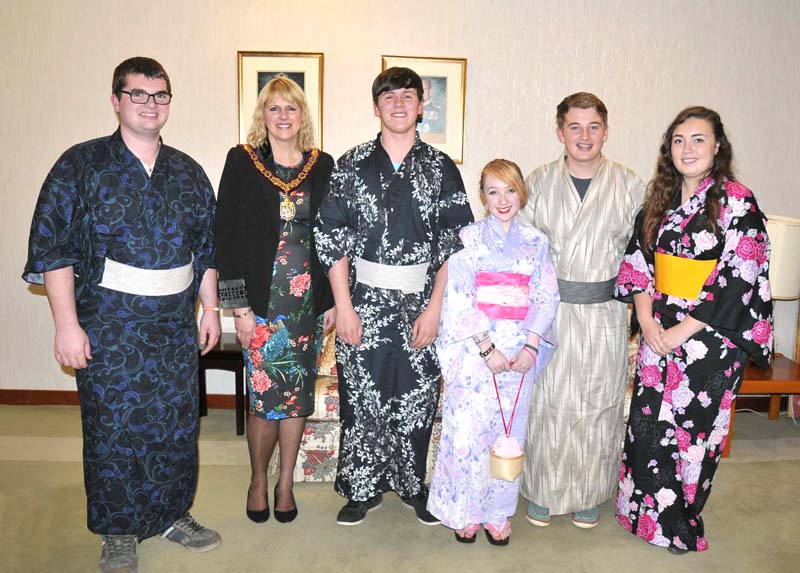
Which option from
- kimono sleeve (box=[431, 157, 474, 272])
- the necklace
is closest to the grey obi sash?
kimono sleeve (box=[431, 157, 474, 272])

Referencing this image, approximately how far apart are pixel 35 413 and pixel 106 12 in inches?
89.5

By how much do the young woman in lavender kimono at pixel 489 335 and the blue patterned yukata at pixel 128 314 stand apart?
3.00ft

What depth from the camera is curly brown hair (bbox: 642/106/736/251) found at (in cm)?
216

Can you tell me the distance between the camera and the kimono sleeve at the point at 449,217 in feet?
7.41

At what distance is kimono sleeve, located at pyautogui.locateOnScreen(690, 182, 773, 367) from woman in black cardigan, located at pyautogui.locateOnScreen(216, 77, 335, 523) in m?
1.35

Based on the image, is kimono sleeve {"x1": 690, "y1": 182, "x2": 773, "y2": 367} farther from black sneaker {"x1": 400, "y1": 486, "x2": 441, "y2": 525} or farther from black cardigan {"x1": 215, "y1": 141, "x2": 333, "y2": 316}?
black cardigan {"x1": 215, "y1": 141, "x2": 333, "y2": 316}

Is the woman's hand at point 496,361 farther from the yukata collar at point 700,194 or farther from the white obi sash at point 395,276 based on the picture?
the yukata collar at point 700,194

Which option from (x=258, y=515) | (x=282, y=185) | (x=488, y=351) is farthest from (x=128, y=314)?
(x=488, y=351)

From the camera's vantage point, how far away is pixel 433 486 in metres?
2.35

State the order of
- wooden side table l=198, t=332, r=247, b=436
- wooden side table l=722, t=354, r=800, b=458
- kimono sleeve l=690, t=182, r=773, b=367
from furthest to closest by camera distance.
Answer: wooden side table l=198, t=332, r=247, b=436 → wooden side table l=722, t=354, r=800, b=458 → kimono sleeve l=690, t=182, r=773, b=367

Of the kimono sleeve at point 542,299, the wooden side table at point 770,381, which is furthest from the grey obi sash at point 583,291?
the wooden side table at point 770,381

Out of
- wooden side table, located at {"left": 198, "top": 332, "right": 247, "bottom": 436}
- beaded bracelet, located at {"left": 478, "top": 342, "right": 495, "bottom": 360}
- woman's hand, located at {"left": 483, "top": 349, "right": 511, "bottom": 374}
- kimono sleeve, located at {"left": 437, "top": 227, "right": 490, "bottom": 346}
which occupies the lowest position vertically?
wooden side table, located at {"left": 198, "top": 332, "right": 247, "bottom": 436}

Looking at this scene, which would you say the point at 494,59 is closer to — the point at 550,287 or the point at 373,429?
the point at 550,287

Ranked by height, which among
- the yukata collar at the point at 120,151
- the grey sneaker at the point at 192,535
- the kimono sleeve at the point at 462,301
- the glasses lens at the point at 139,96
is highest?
the glasses lens at the point at 139,96
